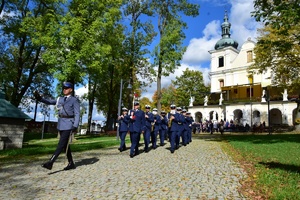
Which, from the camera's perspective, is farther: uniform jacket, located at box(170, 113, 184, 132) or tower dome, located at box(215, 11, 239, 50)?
tower dome, located at box(215, 11, 239, 50)

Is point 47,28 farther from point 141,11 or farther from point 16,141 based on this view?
point 141,11

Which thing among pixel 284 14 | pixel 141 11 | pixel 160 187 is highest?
pixel 141 11

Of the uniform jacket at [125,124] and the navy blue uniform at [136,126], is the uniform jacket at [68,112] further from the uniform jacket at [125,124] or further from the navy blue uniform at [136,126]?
the uniform jacket at [125,124]

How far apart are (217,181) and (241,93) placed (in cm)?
4447

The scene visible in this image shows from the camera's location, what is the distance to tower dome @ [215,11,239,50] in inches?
2223

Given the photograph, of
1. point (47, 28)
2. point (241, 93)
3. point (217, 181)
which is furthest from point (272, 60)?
point (241, 93)

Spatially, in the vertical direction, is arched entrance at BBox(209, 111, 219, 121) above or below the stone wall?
above

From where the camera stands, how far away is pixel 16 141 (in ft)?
44.4

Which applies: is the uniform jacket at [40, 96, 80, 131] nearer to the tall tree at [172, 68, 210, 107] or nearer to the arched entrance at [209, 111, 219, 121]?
the arched entrance at [209, 111, 219, 121]

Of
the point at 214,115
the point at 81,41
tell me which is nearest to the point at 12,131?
the point at 81,41

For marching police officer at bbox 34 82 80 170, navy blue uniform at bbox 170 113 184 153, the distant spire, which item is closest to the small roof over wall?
marching police officer at bbox 34 82 80 170

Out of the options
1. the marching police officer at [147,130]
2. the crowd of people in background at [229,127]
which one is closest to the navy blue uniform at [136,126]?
the marching police officer at [147,130]

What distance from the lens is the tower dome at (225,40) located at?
56469 mm

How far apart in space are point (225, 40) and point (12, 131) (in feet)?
168
